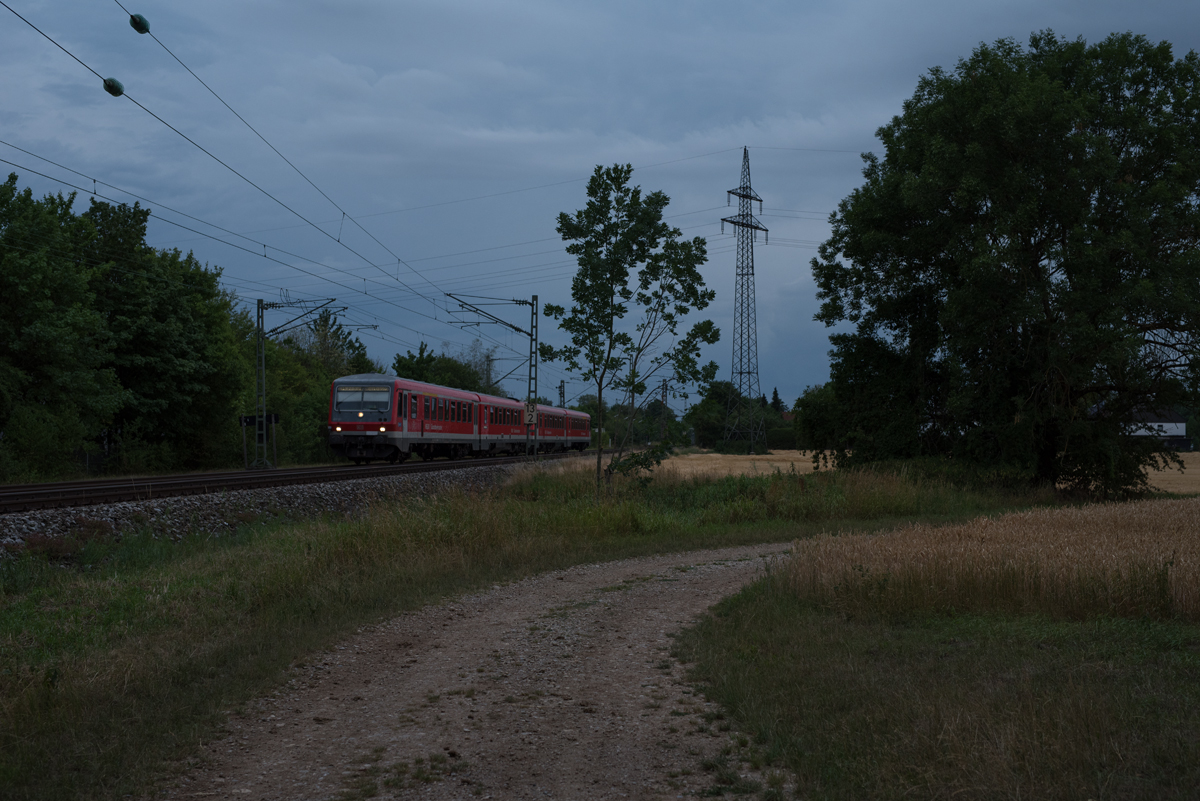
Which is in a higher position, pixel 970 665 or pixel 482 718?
pixel 970 665

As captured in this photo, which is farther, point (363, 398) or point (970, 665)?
point (363, 398)

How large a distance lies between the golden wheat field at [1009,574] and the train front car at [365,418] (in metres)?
22.9

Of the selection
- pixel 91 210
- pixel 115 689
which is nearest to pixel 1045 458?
pixel 115 689

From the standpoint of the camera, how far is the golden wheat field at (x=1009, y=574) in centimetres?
753

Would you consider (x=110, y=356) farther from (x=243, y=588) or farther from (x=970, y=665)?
(x=970, y=665)

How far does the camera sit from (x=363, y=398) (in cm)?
3175

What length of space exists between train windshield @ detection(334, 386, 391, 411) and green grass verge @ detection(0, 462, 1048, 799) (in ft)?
39.7

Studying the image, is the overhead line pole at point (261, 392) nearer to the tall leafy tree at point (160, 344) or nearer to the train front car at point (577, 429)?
the tall leafy tree at point (160, 344)

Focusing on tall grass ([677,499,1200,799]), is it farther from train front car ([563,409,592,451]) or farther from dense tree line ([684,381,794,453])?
train front car ([563,409,592,451])

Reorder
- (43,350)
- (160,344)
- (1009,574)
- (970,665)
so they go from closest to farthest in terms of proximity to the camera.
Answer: (970,665), (1009,574), (43,350), (160,344)

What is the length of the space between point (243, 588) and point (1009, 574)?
25.7 feet

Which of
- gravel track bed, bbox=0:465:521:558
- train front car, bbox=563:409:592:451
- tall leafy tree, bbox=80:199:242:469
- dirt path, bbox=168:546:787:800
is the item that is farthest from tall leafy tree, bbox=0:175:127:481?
train front car, bbox=563:409:592:451

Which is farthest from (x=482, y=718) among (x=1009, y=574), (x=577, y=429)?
(x=577, y=429)

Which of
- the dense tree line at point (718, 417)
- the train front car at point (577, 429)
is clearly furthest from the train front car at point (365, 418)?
the train front car at point (577, 429)
